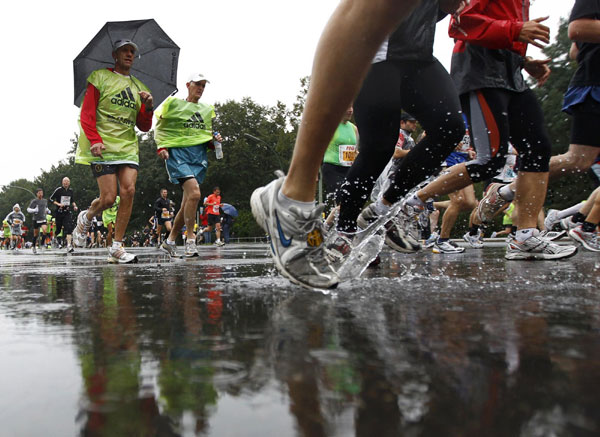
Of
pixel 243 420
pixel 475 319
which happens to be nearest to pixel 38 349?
pixel 243 420

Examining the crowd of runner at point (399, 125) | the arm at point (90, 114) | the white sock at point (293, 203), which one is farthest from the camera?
the arm at point (90, 114)

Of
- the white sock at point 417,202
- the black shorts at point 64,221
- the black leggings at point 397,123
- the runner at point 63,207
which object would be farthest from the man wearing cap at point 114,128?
the runner at point 63,207

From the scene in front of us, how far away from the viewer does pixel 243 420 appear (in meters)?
0.70

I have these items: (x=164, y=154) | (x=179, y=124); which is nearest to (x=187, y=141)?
(x=179, y=124)

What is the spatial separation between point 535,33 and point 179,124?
502 centimetres

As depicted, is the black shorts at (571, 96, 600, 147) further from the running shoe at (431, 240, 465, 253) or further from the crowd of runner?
the running shoe at (431, 240, 465, 253)

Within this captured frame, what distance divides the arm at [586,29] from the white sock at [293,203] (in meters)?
3.29

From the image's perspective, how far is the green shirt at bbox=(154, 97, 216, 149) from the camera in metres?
7.46

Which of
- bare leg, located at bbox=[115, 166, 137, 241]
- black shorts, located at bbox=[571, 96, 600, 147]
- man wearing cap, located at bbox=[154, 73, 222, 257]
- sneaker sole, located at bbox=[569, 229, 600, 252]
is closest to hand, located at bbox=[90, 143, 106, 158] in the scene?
bare leg, located at bbox=[115, 166, 137, 241]

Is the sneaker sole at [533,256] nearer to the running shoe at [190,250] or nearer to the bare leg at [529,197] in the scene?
the bare leg at [529,197]

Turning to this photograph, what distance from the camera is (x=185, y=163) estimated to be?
7.49 metres

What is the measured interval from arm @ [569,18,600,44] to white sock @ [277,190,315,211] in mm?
3290

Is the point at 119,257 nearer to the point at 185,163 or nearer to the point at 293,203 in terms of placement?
the point at 185,163

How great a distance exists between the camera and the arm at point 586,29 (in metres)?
4.18
